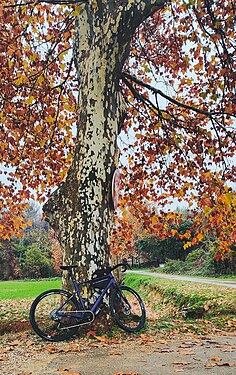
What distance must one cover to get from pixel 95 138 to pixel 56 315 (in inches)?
103

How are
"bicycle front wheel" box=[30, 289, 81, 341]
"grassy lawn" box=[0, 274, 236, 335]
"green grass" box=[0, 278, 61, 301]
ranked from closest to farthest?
"bicycle front wheel" box=[30, 289, 81, 341] → "grassy lawn" box=[0, 274, 236, 335] → "green grass" box=[0, 278, 61, 301]

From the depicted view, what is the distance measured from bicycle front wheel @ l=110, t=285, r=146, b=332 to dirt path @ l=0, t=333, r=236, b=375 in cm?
31

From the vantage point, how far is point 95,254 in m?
5.43

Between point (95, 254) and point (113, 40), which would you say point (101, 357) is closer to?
point (95, 254)

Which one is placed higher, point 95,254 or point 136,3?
point 136,3

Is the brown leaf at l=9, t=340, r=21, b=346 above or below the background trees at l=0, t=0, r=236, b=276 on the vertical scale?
below

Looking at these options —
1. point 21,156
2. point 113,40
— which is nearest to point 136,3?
point 113,40

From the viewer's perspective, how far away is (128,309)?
5.65 m

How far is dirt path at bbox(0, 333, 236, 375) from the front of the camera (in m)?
3.62

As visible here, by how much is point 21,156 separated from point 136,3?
5699 mm

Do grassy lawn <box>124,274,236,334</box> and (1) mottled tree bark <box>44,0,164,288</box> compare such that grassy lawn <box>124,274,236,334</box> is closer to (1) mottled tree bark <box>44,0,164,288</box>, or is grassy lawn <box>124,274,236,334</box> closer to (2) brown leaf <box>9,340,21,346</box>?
(1) mottled tree bark <box>44,0,164,288</box>

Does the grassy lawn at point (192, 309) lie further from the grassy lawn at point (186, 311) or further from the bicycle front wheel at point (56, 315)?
the bicycle front wheel at point (56, 315)

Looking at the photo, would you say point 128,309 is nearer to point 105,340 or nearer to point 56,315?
point 105,340

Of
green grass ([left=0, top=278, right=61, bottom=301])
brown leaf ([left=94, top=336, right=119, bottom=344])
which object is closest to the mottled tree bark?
brown leaf ([left=94, top=336, right=119, bottom=344])
